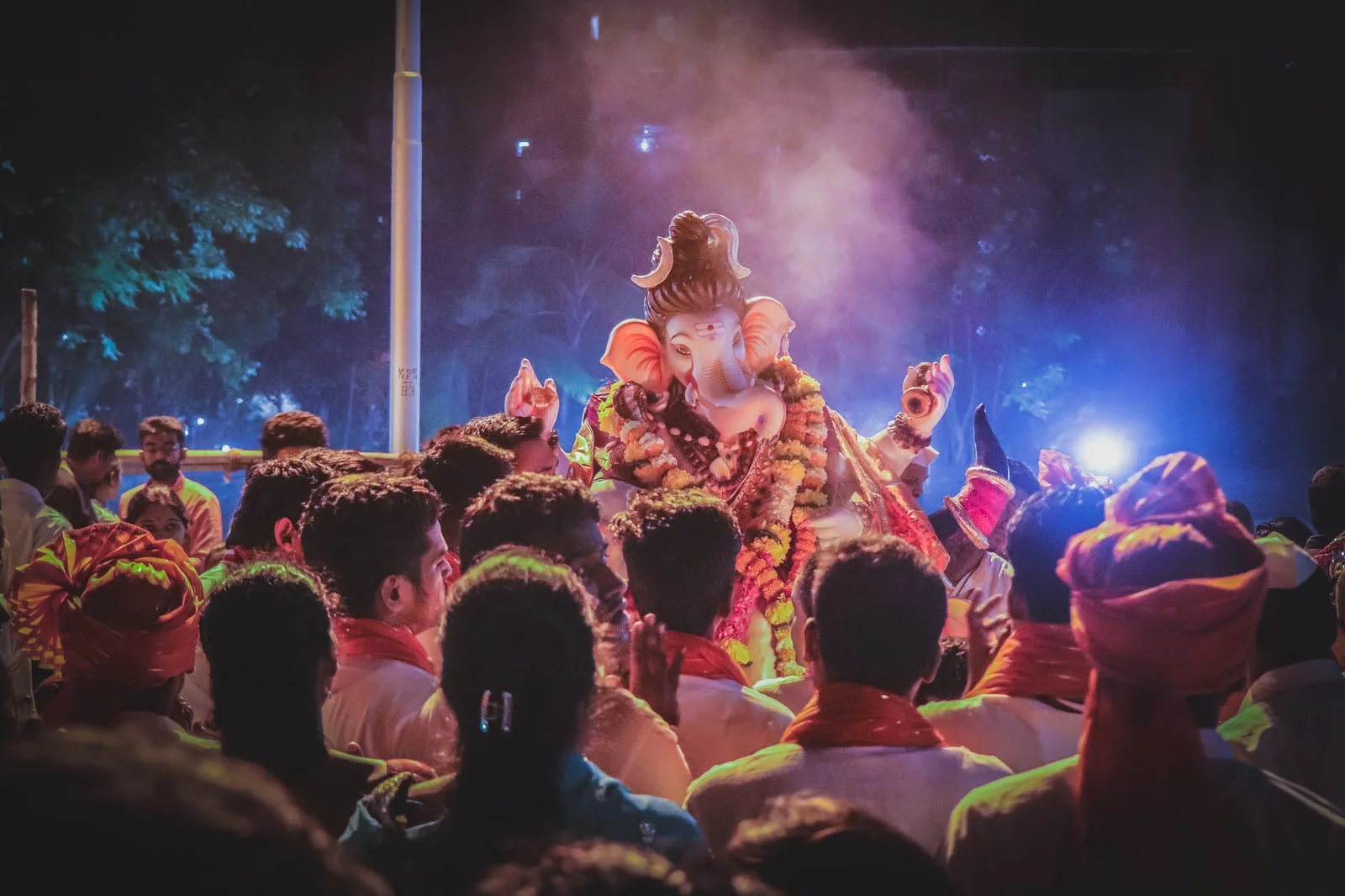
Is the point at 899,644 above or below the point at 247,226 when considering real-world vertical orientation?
below

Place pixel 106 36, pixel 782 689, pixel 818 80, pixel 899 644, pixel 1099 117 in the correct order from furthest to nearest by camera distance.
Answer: pixel 1099 117 → pixel 818 80 → pixel 106 36 → pixel 782 689 → pixel 899 644

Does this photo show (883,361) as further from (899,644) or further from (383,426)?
(899,644)

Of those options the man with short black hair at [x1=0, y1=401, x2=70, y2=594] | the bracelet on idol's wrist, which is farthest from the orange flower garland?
the man with short black hair at [x1=0, y1=401, x2=70, y2=594]

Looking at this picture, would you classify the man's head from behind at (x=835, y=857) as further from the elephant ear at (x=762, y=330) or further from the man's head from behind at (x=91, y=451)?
the man's head from behind at (x=91, y=451)

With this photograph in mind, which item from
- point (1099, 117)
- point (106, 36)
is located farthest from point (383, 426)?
point (1099, 117)

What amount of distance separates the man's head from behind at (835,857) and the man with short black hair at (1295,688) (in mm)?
1653

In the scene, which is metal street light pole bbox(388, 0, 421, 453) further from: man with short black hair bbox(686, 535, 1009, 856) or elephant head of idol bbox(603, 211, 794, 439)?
man with short black hair bbox(686, 535, 1009, 856)

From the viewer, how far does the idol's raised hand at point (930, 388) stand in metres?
5.99

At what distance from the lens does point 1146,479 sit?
2.02 meters

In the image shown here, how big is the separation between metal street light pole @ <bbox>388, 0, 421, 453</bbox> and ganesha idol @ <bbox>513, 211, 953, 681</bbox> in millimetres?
4504

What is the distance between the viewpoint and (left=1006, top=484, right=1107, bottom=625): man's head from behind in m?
2.52

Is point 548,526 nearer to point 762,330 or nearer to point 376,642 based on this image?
point 376,642

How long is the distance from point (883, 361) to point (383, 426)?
36.7ft

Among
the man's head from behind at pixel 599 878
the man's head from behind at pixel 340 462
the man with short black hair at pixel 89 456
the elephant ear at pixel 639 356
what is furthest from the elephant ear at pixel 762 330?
the man's head from behind at pixel 599 878
